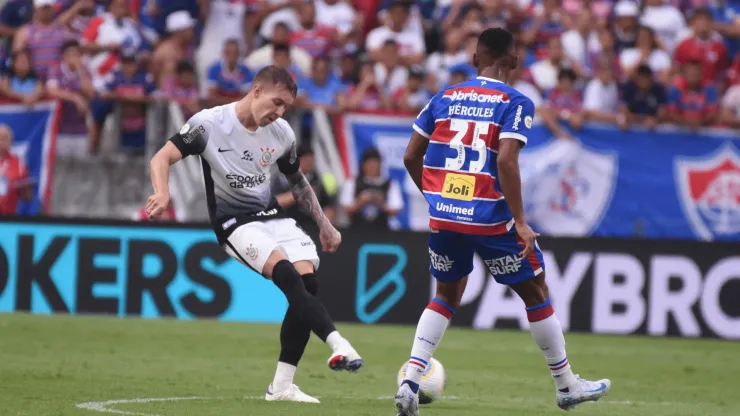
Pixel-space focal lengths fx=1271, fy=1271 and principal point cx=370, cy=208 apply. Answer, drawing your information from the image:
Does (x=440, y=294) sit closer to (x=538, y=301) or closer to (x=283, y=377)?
(x=538, y=301)

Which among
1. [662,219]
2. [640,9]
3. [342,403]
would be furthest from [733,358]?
[640,9]

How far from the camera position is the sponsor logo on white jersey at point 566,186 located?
1705cm

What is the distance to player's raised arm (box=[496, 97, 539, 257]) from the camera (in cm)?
761

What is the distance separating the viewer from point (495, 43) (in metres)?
8.04

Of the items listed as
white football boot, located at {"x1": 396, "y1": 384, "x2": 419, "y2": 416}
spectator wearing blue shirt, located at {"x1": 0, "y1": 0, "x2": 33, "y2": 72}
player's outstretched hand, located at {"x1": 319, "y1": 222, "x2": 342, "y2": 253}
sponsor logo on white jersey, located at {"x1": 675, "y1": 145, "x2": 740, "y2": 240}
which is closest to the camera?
white football boot, located at {"x1": 396, "y1": 384, "x2": 419, "y2": 416}

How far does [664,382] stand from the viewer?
11.6m

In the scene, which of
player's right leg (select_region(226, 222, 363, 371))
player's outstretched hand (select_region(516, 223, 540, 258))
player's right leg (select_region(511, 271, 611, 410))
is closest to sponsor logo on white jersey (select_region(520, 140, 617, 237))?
player's right leg (select_region(226, 222, 363, 371))

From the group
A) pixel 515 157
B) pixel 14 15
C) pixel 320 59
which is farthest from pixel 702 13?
pixel 515 157

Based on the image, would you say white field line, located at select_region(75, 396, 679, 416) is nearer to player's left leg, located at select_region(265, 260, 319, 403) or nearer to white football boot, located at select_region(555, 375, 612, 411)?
player's left leg, located at select_region(265, 260, 319, 403)

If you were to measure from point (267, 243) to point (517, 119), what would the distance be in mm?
2008

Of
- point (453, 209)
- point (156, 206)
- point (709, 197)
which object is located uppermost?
point (453, 209)

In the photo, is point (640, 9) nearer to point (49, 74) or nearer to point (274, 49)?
point (274, 49)

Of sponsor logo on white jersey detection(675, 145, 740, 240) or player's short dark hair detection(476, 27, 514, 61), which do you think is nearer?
player's short dark hair detection(476, 27, 514, 61)

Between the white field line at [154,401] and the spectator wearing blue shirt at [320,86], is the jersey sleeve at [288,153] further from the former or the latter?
the spectator wearing blue shirt at [320,86]
